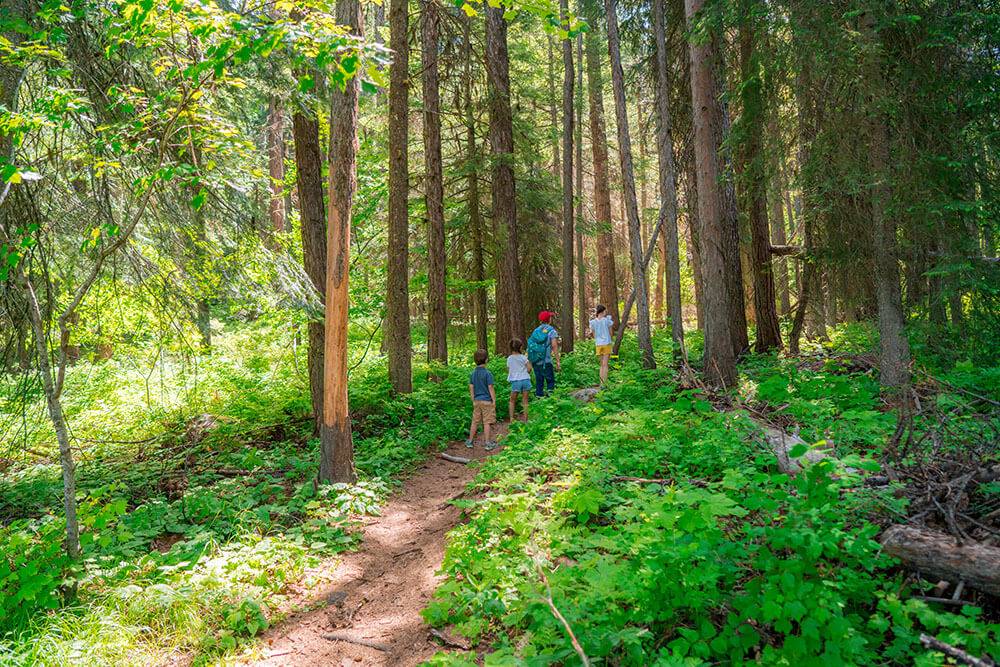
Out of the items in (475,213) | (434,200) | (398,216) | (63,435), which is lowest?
(63,435)

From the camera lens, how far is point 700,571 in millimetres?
3119

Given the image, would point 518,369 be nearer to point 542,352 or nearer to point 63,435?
point 542,352

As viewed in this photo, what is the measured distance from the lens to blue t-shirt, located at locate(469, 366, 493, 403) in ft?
29.1

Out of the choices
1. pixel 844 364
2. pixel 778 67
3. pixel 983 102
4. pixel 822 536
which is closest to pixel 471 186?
pixel 778 67

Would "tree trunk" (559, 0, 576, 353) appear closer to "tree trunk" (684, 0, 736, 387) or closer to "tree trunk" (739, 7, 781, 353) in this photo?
"tree trunk" (739, 7, 781, 353)

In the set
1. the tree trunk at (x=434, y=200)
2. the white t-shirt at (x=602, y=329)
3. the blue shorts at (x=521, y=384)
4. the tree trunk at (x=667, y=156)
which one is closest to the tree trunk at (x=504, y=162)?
the tree trunk at (x=434, y=200)

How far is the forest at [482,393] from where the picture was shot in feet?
10.8

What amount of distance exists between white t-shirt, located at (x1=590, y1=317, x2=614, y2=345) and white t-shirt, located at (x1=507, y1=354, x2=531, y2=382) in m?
2.41

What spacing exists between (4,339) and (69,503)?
2.80 meters

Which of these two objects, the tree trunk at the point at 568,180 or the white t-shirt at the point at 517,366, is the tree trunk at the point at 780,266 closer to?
the tree trunk at the point at 568,180

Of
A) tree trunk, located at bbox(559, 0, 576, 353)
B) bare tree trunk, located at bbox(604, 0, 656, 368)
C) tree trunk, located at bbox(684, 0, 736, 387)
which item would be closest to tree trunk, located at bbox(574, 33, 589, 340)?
tree trunk, located at bbox(559, 0, 576, 353)

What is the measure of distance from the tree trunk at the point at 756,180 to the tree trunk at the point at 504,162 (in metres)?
5.32

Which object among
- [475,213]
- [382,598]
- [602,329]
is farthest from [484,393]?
[475,213]

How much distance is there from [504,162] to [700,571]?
11883 mm
